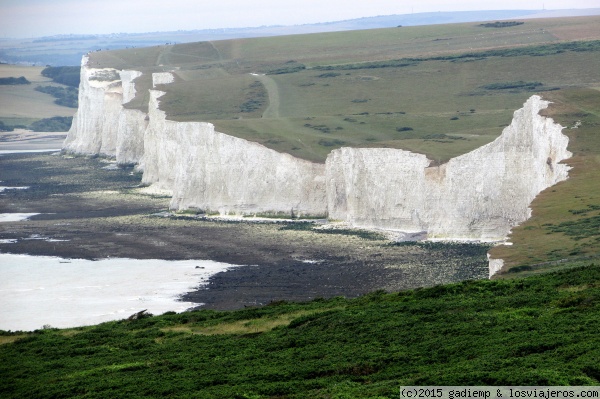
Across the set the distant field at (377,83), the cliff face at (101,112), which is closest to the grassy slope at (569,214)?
the distant field at (377,83)

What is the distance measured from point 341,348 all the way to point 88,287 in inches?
1115

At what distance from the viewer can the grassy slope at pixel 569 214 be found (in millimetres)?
45969

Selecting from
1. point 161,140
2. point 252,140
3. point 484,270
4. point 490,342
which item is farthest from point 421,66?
point 490,342

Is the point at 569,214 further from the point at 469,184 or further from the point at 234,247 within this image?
the point at 234,247

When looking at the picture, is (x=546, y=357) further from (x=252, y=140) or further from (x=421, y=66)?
(x=421, y=66)

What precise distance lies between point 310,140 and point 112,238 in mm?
20214

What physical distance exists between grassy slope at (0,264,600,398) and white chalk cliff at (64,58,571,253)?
90.2 ft

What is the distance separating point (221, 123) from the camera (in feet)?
294

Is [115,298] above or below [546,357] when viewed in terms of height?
below

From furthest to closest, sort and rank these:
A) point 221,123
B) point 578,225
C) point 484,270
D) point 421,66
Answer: point 421,66
point 221,123
point 484,270
point 578,225

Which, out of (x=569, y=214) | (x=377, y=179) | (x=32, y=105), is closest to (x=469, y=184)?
(x=377, y=179)

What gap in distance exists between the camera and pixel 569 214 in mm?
52750

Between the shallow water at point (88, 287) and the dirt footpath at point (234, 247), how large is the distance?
1598mm

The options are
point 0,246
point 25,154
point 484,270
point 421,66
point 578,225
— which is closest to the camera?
point 578,225
